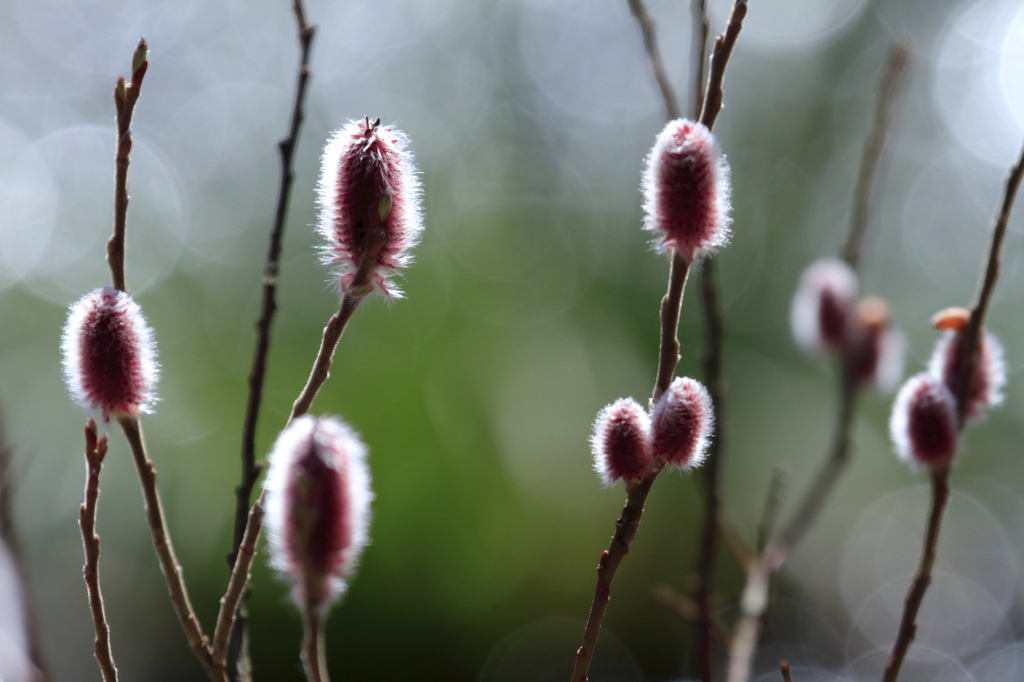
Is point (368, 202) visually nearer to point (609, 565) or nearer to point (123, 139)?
point (123, 139)

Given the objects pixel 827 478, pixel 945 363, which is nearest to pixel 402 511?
pixel 827 478

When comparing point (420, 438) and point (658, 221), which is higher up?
point (420, 438)

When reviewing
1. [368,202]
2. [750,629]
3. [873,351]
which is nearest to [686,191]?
[368,202]

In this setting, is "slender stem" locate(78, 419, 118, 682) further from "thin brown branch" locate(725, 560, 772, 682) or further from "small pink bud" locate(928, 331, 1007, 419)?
"small pink bud" locate(928, 331, 1007, 419)

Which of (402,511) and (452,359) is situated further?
(452,359)

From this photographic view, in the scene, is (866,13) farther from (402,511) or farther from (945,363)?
(945,363)

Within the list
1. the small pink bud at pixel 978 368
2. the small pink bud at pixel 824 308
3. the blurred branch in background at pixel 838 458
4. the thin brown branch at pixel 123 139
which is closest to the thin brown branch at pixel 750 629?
the blurred branch in background at pixel 838 458

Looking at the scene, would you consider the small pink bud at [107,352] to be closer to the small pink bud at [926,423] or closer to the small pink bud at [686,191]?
the small pink bud at [686,191]
